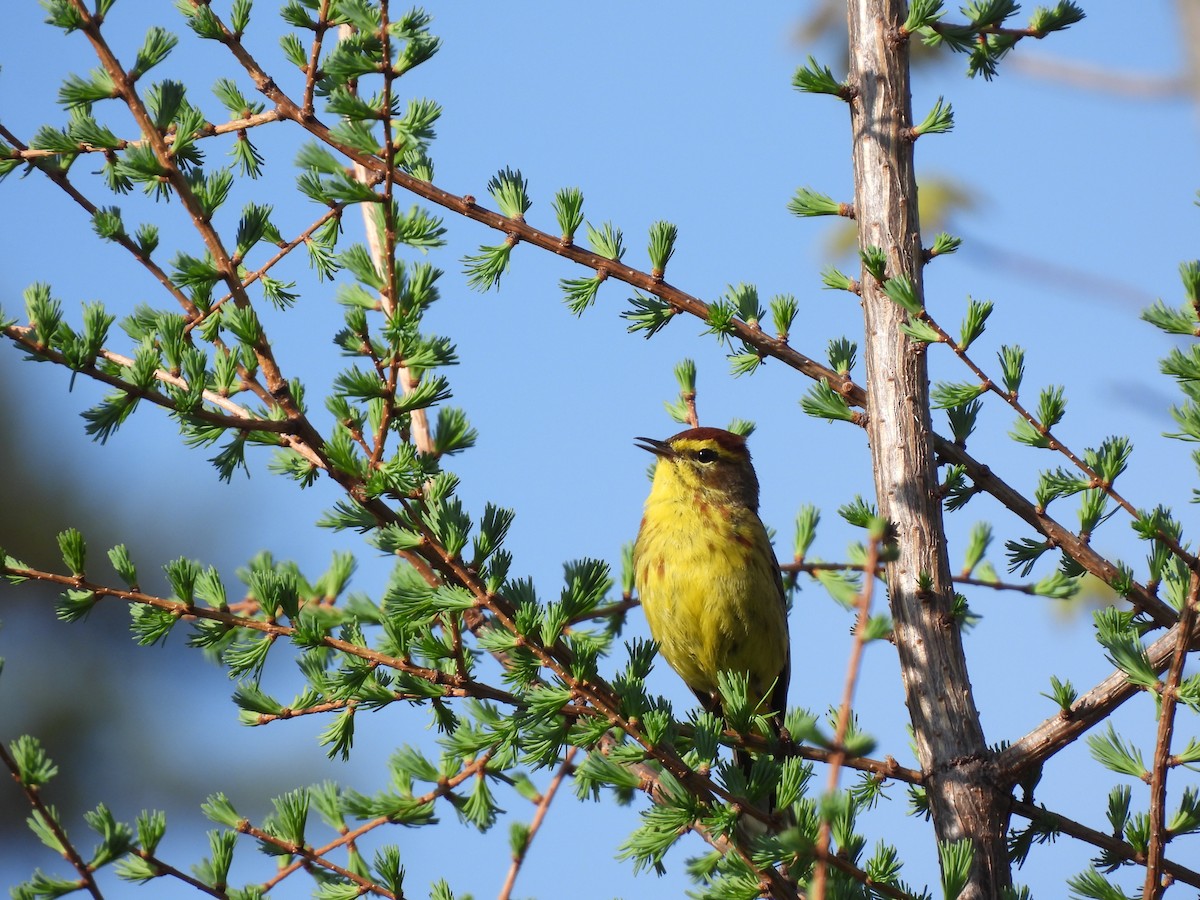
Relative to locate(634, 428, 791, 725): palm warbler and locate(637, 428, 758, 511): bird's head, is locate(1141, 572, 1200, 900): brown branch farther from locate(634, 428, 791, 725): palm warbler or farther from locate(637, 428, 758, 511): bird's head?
locate(637, 428, 758, 511): bird's head

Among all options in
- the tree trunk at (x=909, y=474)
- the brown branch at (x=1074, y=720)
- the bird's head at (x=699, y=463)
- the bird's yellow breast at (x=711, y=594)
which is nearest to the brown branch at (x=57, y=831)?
the tree trunk at (x=909, y=474)

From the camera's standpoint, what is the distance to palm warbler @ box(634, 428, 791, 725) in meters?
4.80

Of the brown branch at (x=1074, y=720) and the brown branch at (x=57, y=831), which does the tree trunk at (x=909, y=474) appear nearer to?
the brown branch at (x=1074, y=720)

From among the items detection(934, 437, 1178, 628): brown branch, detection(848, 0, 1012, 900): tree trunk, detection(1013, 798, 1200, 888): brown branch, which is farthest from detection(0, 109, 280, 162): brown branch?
detection(1013, 798, 1200, 888): brown branch

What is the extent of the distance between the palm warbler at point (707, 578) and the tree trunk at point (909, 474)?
1.34 meters

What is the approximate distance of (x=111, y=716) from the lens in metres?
14.4

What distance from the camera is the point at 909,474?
133 inches

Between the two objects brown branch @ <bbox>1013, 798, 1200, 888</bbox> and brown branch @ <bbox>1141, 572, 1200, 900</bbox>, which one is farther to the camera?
brown branch @ <bbox>1013, 798, 1200, 888</bbox>

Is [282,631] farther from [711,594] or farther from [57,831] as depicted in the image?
[711,594]

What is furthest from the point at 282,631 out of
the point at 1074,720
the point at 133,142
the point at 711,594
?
the point at 711,594

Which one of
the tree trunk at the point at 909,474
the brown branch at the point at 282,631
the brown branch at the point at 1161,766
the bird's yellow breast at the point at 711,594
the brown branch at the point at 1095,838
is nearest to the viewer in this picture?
the brown branch at the point at 1161,766

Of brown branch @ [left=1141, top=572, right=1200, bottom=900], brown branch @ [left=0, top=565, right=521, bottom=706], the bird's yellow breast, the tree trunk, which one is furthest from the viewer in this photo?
the bird's yellow breast

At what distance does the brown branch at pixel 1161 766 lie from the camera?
7.83 ft

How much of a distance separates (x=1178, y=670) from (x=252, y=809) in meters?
12.9
